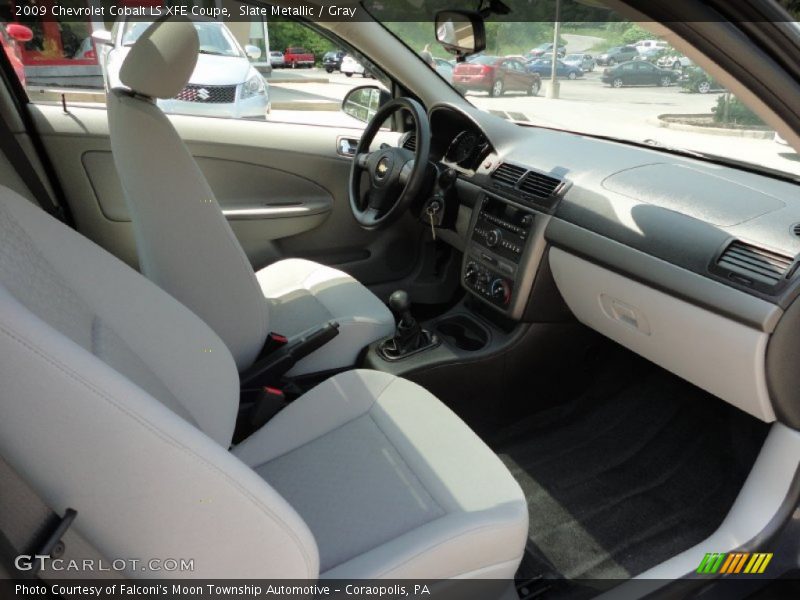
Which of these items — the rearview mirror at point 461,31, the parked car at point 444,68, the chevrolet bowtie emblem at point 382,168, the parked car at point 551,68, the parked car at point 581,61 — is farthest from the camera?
the parked car at point 444,68

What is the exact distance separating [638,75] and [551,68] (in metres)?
0.65

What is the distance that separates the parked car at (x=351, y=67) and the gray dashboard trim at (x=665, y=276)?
4.02 ft

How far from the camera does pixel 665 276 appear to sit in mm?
1471

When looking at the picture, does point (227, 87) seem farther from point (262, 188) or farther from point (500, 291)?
point (500, 291)

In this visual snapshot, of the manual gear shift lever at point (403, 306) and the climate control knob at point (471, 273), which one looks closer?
the manual gear shift lever at point (403, 306)

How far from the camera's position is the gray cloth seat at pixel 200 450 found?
67 centimetres

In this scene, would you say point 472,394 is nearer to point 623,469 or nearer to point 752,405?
point 623,469

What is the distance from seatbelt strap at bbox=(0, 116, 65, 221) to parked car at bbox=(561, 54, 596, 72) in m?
1.84

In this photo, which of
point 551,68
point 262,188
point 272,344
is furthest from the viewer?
point 262,188

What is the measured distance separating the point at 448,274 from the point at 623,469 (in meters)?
1.11

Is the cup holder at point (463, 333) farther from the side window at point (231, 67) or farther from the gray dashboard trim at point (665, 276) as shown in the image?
the side window at point (231, 67)

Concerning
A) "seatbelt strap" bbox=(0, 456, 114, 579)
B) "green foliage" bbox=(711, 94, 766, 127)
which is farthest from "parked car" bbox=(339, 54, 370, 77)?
"seatbelt strap" bbox=(0, 456, 114, 579)

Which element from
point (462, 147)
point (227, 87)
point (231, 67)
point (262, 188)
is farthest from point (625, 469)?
point (231, 67)

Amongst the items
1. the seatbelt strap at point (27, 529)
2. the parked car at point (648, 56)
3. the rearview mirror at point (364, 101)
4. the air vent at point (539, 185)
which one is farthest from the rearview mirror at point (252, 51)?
the seatbelt strap at point (27, 529)
